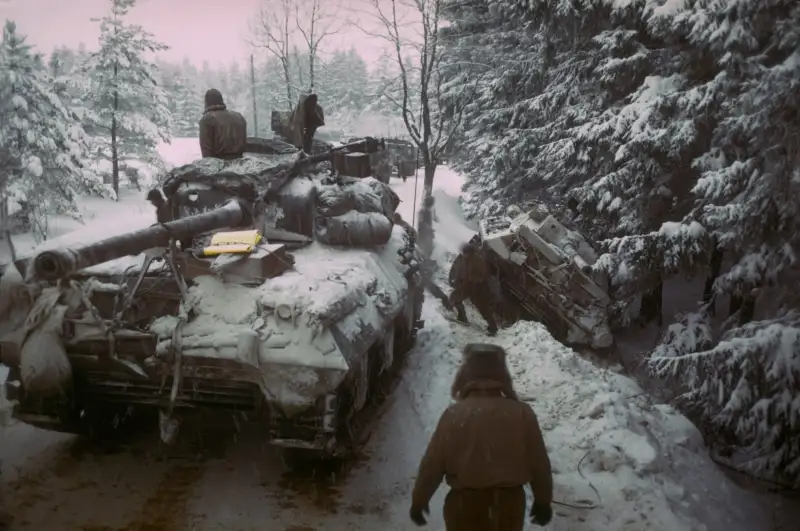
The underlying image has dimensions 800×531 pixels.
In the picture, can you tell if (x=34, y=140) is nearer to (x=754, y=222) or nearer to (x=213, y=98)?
(x=213, y=98)

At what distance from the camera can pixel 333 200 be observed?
19.6ft

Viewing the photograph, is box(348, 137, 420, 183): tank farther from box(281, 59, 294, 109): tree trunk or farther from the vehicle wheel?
the vehicle wheel

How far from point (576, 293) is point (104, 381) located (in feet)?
15.8

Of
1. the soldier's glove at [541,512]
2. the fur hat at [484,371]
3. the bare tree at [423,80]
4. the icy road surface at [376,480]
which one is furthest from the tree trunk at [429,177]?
the soldier's glove at [541,512]

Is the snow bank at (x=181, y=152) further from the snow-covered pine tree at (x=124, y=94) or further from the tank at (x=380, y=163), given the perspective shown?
the tank at (x=380, y=163)

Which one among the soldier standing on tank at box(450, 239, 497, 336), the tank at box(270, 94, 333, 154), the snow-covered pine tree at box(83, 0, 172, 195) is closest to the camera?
the snow-covered pine tree at box(83, 0, 172, 195)

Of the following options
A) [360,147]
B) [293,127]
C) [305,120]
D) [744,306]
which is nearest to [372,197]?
[360,147]

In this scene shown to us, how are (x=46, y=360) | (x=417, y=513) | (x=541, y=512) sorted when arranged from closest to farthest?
(x=417, y=513)
(x=541, y=512)
(x=46, y=360)

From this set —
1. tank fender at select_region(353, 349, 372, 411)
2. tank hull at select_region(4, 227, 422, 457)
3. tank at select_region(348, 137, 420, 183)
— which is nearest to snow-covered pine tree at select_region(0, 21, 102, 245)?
tank hull at select_region(4, 227, 422, 457)

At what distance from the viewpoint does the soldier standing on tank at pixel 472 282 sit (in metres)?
6.42

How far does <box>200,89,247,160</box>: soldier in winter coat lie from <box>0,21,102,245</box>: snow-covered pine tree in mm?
2374

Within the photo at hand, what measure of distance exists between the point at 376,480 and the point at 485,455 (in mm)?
2125

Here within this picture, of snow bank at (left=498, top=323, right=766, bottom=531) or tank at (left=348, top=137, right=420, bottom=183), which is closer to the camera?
snow bank at (left=498, top=323, right=766, bottom=531)

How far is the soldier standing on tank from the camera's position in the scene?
6422mm
